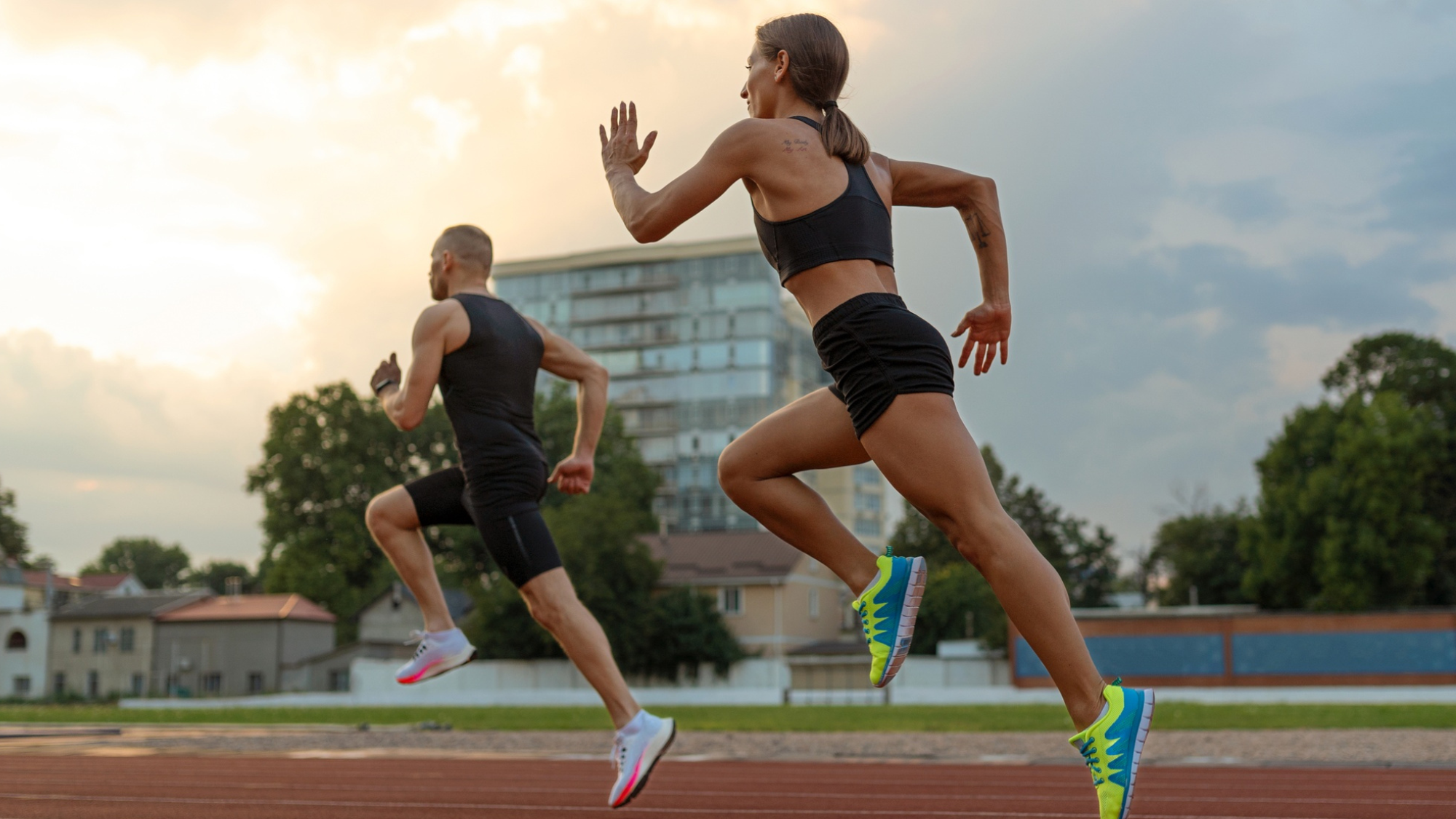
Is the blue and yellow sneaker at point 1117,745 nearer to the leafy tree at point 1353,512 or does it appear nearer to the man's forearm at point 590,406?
the man's forearm at point 590,406

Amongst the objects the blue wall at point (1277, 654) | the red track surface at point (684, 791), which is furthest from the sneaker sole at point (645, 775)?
the blue wall at point (1277, 654)

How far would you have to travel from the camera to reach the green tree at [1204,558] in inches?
2477

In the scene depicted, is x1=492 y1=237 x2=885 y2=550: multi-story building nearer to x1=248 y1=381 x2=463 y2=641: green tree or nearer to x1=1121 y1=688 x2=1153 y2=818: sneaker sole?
x1=248 y1=381 x2=463 y2=641: green tree

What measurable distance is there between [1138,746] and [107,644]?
75557 millimetres

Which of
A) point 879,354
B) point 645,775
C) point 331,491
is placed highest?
point 331,491

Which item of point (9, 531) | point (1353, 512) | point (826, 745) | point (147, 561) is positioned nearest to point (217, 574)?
point (147, 561)

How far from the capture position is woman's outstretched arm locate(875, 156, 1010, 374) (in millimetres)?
3885

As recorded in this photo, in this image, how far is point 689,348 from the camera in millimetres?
104750

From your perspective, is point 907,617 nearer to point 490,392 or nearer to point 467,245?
point 490,392

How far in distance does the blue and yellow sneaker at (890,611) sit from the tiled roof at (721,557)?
52869 millimetres

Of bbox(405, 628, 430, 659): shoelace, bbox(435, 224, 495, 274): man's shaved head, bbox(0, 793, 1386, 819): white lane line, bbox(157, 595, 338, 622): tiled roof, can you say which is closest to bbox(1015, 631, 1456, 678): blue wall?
bbox(0, 793, 1386, 819): white lane line

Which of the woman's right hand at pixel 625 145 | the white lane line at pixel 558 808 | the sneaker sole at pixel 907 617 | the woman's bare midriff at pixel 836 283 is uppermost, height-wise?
the woman's right hand at pixel 625 145

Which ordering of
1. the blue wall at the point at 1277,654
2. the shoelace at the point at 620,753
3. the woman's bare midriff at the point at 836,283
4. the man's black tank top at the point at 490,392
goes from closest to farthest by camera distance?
the woman's bare midriff at the point at 836,283 < the shoelace at the point at 620,753 < the man's black tank top at the point at 490,392 < the blue wall at the point at 1277,654

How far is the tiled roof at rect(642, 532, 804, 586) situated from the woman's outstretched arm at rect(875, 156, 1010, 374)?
173 feet
